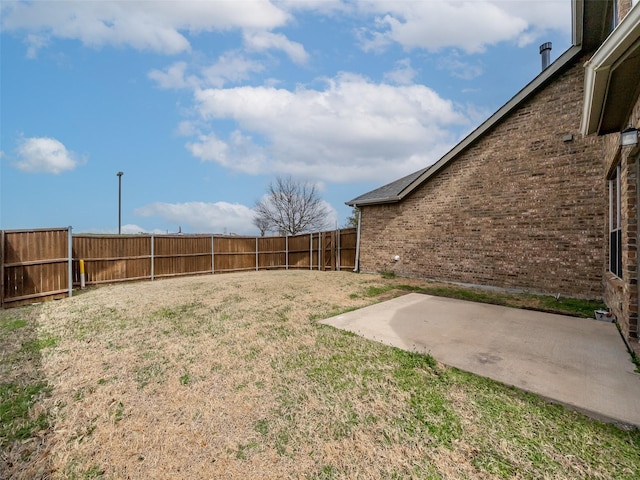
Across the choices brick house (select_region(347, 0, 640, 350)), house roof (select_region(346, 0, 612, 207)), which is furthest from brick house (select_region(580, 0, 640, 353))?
house roof (select_region(346, 0, 612, 207))

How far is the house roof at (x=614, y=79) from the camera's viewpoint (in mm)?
2883

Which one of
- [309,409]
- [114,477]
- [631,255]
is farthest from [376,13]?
[114,477]

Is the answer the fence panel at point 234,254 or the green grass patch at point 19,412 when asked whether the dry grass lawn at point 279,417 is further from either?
the fence panel at point 234,254

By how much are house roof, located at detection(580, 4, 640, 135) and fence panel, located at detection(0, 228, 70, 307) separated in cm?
1187

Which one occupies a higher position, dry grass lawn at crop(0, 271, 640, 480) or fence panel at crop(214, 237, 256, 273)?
fence panel at crop(214, 237, 256, 273)

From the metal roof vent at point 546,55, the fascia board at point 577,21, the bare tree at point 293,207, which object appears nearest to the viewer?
the fascia board at point 577,21

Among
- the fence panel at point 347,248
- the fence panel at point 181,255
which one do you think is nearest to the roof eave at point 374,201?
the fence panel at point 347,248

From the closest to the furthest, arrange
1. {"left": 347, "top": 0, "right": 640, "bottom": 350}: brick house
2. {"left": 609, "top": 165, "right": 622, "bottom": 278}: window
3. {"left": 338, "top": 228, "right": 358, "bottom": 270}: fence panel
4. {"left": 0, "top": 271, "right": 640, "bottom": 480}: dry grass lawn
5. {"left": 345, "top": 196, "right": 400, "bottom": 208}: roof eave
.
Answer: {"left": 0, "top": 271, "right": 640, "bottom": 480}: dry grass lawn → {"left": 609, "top": 165, "right": 622, "bottom": 278}: window → {"left": 347, "top": 0, "right": 640, "bottom": 350}: brick house → {"left": 345, "top": 196, "right": 400, "bottom": 208}: roof eave → {"left": 338, "top": 228, "right": 358, "bottom": 270}: fence panel

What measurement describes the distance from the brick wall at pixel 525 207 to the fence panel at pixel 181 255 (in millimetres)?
9356

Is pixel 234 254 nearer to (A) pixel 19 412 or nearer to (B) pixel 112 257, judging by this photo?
(B) pixel 112 257

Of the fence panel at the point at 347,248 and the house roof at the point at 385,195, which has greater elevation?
the house roof at the point at 385,195

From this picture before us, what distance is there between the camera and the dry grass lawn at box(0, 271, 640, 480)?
2020 millimetres

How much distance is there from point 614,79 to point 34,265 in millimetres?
12434

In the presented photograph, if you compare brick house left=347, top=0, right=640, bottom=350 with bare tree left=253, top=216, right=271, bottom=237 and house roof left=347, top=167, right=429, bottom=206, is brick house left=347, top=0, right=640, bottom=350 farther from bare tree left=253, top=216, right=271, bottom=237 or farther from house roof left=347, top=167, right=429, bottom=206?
bare tree left=253, top=216, right=271, bottom=237
